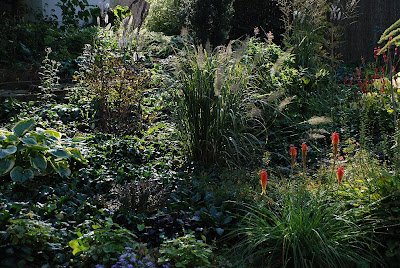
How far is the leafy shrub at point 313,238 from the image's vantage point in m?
3.01

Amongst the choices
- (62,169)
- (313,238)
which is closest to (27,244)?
(62,169)

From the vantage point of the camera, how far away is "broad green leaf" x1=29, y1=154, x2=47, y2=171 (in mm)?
3953

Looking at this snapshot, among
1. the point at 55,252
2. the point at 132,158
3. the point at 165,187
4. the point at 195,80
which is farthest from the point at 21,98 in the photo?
the point at 55,252

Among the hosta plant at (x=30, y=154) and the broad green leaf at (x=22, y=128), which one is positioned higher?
the broad green leaf at (x=22, y=128)

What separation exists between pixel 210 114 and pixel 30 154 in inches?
74.7

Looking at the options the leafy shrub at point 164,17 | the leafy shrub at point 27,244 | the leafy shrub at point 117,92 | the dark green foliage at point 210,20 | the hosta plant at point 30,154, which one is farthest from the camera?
the leafy shrub at point 164,17

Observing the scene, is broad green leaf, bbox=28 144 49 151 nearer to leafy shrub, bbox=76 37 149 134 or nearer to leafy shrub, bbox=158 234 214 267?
leafy shrub, bbox=158 234 214 267

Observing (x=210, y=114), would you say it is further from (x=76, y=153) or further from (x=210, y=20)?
(x=210, y=20)

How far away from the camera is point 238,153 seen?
4.93m

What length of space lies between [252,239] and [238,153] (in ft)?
5.97

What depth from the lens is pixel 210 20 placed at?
9.38m

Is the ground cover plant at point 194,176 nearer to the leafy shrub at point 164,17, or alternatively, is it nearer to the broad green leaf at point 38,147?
the broad green leaf at point 38,147

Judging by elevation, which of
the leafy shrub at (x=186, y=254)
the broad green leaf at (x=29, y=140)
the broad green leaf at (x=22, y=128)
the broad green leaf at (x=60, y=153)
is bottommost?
the leafy shrub at (x=186, y=254)

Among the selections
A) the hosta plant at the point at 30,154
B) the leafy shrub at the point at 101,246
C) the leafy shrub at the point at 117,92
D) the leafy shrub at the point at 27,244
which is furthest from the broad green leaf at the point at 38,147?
the leafy shrub at the point at 117,92
